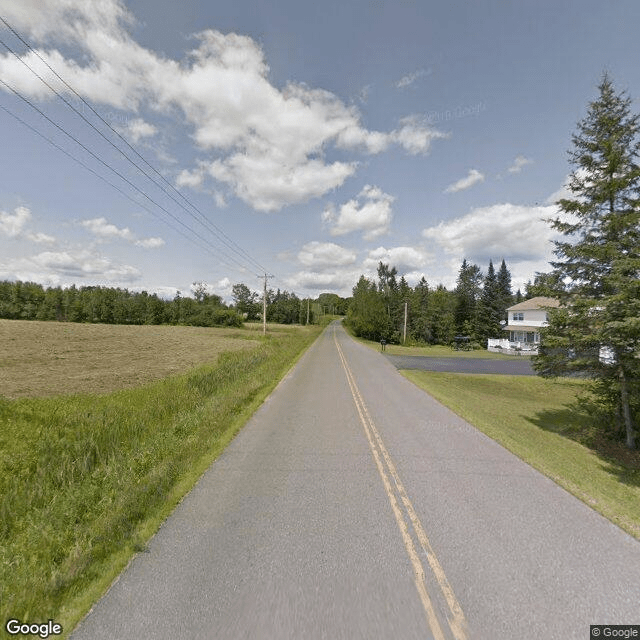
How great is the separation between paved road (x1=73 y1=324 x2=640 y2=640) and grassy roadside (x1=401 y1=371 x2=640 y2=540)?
622mm

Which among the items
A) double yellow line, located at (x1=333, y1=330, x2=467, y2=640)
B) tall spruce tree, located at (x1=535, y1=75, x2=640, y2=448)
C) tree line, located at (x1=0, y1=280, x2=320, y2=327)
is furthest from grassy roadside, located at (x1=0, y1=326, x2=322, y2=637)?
tree line, located at (x1=0, y1=280, x2=320, y2=327)

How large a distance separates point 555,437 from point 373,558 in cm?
1068

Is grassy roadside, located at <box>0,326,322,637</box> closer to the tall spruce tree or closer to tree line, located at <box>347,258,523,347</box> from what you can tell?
the tall spruce tree

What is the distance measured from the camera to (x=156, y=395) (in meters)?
12.7

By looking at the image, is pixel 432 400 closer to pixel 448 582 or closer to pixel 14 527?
pixel 448 582

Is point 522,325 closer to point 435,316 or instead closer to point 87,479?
point 435,316

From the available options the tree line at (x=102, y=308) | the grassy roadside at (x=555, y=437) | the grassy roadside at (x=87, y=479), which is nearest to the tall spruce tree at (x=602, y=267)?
the grassy roadside at (x=555, y=437)

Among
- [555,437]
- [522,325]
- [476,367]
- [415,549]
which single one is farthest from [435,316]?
[415,549]

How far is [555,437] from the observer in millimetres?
11281

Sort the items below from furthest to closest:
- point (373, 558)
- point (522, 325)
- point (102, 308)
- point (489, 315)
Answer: point (102, 308) < point (489, 315) < point (522, 325) < point (373, 558)

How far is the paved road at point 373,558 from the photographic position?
327cm

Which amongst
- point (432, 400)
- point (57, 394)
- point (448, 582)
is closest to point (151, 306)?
point (57, 394)

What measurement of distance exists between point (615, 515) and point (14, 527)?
10.0 meters

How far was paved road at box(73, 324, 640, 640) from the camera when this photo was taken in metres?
3.27
